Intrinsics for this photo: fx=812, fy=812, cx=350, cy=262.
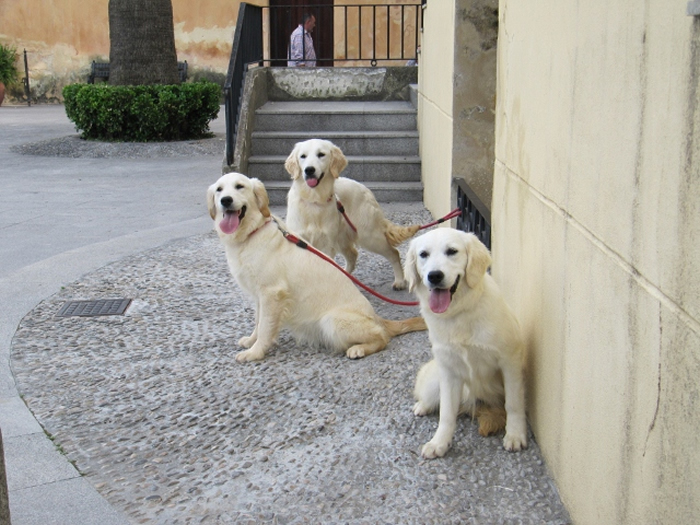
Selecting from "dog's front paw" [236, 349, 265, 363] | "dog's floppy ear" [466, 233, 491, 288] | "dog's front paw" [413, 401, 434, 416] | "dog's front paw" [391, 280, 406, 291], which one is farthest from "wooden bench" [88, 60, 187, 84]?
"dog's floppy ear" [466, 233, 491, 288]

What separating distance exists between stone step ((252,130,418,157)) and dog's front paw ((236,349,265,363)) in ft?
21.5

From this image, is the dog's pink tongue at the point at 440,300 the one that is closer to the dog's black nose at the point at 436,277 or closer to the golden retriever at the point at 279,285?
the dog's black nose at the point at 436,277

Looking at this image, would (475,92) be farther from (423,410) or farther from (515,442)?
(515,442)

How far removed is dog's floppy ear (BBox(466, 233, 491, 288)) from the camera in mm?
3689

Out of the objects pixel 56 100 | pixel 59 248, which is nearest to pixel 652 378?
pixel 59 248

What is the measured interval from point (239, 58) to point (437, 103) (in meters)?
4.08

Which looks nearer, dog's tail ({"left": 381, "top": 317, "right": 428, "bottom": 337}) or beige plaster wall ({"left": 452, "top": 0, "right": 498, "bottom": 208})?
dog's tail ({"left": 381, "top": 317, "right": 428, "bottom": 337})

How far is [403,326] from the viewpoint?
564 cm

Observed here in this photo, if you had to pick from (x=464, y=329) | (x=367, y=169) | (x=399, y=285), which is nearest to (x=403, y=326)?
(x=399, y=285)

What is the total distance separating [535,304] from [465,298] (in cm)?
41

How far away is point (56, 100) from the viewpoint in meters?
26.8

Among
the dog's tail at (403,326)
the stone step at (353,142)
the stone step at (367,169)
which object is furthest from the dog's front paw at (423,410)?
the stone step at (353,142)

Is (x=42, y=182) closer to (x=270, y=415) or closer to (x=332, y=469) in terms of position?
(x=270, y=415)

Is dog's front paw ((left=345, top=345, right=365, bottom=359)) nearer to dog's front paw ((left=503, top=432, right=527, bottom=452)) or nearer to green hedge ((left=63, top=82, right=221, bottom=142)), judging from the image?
dog's front paw ((left=503, top=432, right=527, bottom=452))
